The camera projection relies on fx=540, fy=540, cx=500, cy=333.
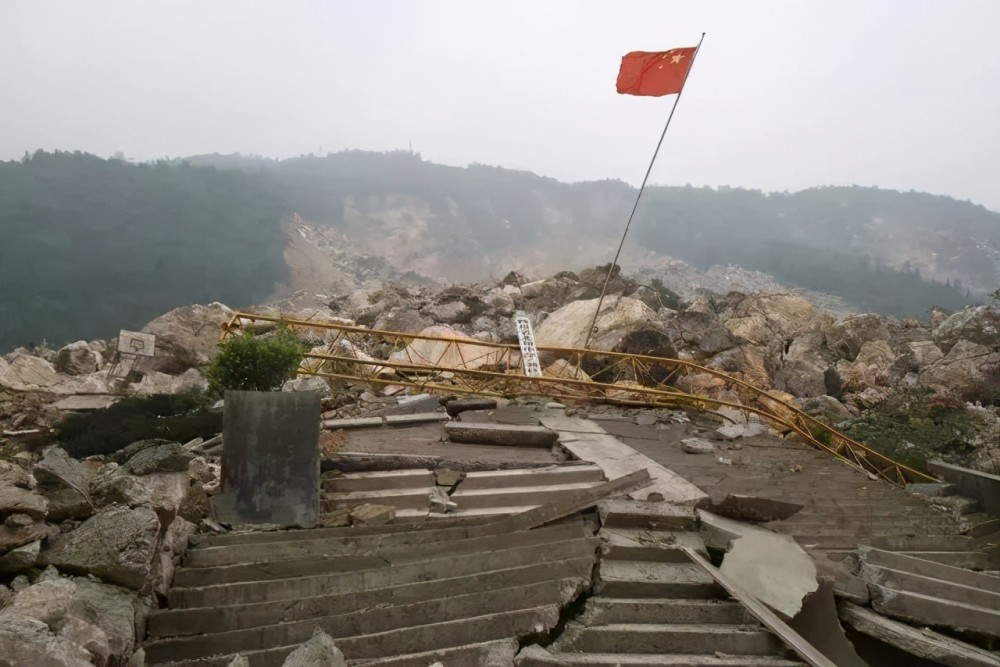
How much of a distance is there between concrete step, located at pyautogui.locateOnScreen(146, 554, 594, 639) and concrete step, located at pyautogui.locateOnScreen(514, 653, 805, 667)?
0.59 metres

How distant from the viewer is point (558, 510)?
445 cm

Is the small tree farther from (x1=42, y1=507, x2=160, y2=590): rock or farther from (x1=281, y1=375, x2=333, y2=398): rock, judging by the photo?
(x1=281, y1=375, x2=333, y2=398): rock

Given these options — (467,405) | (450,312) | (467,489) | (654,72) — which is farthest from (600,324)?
(467,489)

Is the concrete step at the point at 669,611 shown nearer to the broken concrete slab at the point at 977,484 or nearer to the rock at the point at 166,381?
the broken concrete slab at the point at 977,484

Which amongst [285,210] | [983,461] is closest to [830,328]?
[983,461]

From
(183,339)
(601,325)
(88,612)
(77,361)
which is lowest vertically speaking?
(77,361)

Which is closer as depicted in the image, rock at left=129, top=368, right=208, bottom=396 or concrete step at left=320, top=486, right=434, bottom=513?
concrete step at left=320, top=486, right=434, bottom=513

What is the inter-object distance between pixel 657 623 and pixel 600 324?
1101 centimetres

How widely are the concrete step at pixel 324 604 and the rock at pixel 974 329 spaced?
1688cm

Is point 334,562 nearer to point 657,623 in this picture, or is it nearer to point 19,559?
point 19,559

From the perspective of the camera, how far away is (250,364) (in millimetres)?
5621

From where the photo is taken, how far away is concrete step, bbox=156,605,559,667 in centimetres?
292

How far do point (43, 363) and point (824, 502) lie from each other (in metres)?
15.0

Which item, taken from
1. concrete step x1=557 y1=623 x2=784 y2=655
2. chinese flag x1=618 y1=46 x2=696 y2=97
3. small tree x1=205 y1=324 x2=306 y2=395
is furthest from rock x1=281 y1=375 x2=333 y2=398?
chinese flag x1=618 y1=46 x2=696 y2=97
